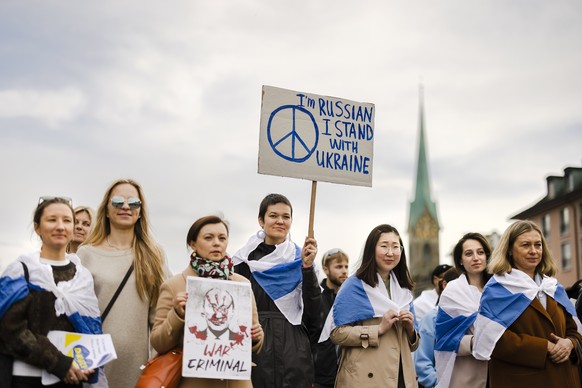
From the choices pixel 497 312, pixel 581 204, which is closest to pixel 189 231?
pixel 497 312

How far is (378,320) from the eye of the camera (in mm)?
6711

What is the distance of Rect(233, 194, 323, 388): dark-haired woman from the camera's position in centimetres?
618

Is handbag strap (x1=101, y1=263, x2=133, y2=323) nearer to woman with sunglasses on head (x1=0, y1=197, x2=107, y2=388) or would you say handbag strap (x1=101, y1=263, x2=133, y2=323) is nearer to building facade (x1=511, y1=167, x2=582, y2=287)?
woman with sunglasses on head (x1=0, y1=197, x2=107, y2=388)

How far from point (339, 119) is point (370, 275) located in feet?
4.83

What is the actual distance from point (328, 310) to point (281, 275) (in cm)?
198

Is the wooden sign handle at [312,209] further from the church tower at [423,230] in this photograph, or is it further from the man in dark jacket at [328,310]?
the church tower at [423,230]

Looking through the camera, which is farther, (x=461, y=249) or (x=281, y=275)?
(x=461, y=249)

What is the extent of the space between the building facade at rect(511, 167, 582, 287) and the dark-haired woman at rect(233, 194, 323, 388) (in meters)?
53.5

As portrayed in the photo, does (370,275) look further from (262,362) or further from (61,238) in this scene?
(61,238)

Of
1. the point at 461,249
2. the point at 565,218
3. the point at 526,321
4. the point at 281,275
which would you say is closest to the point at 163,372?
the point at 281,275

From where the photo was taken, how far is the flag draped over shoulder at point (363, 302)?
263 inches

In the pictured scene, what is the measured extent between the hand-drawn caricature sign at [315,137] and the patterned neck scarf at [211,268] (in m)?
1.50

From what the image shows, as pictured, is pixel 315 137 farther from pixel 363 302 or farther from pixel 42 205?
pixel 42 205

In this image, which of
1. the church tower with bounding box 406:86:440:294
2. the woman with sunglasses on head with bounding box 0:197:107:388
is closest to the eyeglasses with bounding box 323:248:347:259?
the woman with sunglasses on head with bounding box 0:197:107:388
